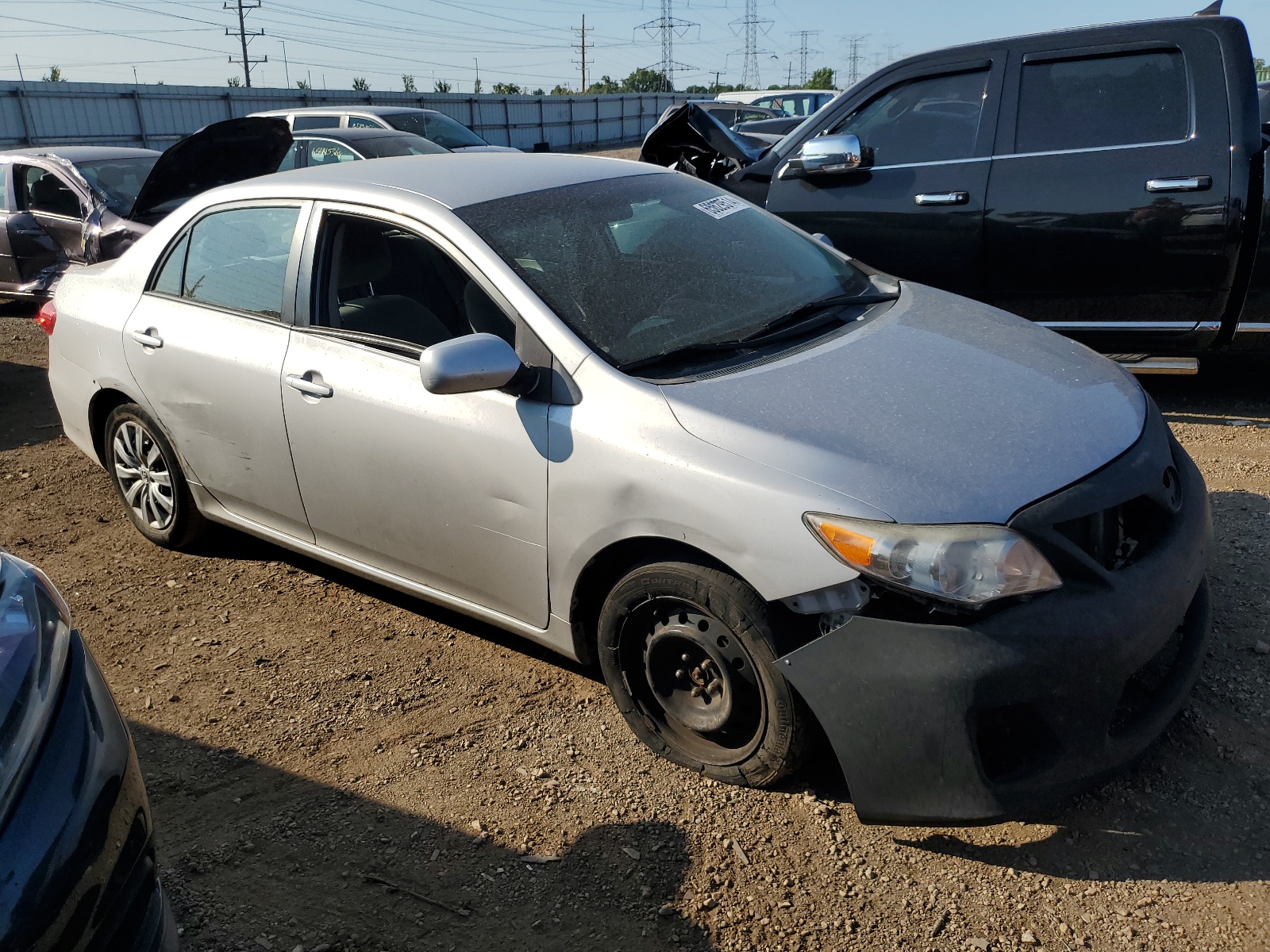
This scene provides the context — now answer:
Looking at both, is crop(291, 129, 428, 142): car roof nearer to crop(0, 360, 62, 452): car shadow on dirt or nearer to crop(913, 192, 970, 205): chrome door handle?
crop(0, 360, 62, 452): car shadow on dirt

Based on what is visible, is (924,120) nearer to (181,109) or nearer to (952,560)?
(952,560)

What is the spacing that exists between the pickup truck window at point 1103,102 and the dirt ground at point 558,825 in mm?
2317

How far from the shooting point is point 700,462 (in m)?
2.66

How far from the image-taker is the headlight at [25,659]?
5.79 feet

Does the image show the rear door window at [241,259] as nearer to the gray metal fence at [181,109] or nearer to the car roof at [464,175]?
the car roof at [464,175]

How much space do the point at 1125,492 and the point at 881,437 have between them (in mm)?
632

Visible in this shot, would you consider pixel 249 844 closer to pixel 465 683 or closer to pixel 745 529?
pixel 465 683

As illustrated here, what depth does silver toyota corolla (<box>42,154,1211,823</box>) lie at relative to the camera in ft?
7.96

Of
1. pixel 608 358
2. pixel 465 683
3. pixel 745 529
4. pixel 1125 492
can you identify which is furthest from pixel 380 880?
pixel 1125 492

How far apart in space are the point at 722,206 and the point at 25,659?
2.79 m

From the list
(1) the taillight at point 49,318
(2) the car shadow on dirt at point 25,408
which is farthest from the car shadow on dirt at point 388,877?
(2) the car shadow on dirt at point 25,408

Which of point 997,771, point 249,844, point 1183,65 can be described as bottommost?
point 249,844

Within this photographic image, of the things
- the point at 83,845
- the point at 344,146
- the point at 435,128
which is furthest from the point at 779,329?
the point at 435,128

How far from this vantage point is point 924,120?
18.8 feet
